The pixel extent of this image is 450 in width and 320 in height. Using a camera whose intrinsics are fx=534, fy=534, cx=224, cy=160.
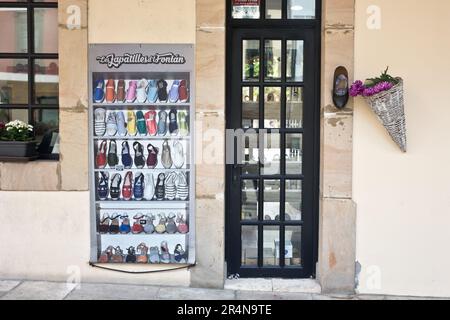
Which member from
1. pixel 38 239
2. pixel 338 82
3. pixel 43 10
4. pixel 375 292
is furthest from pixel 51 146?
pixel 375 292

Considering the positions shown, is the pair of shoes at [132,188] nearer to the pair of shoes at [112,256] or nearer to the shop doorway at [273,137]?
the pair of shoes at [112,256]

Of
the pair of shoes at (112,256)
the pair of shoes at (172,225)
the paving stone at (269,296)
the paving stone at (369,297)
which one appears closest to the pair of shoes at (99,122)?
the pair of shoes at (172,225)

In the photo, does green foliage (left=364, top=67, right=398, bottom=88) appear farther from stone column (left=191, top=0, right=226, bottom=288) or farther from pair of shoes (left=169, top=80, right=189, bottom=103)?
pair of shoes (left=169, top=80, right=189, bottom=103)

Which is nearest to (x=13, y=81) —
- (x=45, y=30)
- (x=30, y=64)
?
(x=30, y=64)

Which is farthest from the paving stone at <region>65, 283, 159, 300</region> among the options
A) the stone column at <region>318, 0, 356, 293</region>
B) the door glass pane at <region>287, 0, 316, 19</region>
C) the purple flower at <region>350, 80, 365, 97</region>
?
the door glass pane at <region>287, 0, 316, 19</region>

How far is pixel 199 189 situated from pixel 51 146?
1.67 m

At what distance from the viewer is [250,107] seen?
18.5 feet

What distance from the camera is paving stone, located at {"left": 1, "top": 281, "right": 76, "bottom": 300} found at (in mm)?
5117

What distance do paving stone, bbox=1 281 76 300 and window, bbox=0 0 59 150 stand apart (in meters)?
1.53

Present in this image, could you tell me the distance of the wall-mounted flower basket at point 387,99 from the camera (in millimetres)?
5004

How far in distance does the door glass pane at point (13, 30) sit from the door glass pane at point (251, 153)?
2.54m

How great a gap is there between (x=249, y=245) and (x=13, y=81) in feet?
10.1

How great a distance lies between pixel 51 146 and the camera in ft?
18.6

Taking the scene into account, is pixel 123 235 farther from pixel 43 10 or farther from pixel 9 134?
pixel 43 10
